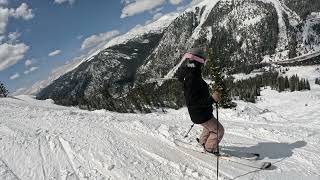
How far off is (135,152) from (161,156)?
0.88 metres

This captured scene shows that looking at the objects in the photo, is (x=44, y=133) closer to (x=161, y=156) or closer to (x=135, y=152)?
(x=135, y=152)

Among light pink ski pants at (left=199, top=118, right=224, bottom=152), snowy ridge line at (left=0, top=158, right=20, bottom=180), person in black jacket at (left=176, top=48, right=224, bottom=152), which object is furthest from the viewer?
light pink ski pants at (left=199, top=118, right=224, bottom=152)

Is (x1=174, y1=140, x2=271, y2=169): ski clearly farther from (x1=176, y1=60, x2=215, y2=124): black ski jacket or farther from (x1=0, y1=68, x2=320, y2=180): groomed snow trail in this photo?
(x1=176, y1=60, x2=215, y2=124): black ski jacket

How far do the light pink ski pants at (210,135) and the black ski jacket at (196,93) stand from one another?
27 centimetres

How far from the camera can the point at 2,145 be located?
12086 mm

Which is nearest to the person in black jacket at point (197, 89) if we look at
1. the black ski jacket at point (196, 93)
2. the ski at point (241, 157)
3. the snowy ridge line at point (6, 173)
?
the black ski jacket at point (196, 93)

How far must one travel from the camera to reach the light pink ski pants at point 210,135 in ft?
31.9

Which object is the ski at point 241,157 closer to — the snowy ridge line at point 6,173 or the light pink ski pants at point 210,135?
the light pink ski pants at point 210,135

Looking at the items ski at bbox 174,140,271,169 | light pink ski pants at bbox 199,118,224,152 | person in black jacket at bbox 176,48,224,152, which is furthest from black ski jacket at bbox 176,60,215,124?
ski at bbox 174,140,271,169

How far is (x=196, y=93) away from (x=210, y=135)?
158 centimetres

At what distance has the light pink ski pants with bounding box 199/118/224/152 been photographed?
9.71 metres

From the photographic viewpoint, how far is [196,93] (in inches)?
364

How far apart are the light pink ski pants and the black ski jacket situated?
270 millimetres

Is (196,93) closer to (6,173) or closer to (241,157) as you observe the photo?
(241,157)
